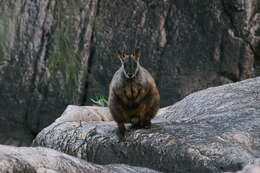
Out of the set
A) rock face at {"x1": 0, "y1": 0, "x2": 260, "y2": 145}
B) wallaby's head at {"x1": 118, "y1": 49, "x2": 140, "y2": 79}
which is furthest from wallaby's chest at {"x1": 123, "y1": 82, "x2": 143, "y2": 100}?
rock face at {"x1": 0, "y1": 0, "x2": 260, "y2": 145}

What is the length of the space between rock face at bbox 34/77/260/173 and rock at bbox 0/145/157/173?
1103 millimetres

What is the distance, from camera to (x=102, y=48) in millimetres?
15516

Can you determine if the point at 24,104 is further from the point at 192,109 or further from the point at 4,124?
the point at 192,109

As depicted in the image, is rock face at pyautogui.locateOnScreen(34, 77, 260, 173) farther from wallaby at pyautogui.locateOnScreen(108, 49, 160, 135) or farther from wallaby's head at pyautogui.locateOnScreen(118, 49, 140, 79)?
wallaby's head at pyautogui.locateOnScreen(118, 49, 140, 79)

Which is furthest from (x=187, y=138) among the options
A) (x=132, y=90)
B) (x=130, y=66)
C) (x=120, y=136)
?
(x=130, y=66)

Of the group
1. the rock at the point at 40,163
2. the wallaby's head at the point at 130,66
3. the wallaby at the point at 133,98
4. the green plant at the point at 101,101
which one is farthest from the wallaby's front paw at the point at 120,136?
the green plant at the point at 101,101

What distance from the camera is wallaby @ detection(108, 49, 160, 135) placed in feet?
29.6

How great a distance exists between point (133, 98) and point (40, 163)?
2964mm

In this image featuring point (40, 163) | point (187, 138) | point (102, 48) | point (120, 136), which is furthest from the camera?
point (102, 48)

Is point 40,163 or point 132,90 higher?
point 132,90

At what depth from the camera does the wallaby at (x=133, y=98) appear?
9.03 metres

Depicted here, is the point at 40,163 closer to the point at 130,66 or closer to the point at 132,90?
the point at 132,90

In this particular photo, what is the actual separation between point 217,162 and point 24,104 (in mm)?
9156

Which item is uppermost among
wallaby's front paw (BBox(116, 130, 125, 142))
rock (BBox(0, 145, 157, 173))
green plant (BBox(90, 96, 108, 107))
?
rock (BBox(0, 145, 157, 173))
